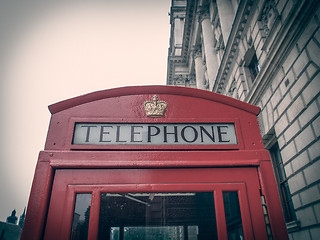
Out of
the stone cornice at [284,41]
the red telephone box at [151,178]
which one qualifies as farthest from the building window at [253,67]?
the red telephone box at [151,178]

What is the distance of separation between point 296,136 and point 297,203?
68.9 inches

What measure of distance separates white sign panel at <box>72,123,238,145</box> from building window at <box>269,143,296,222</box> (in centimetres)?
617

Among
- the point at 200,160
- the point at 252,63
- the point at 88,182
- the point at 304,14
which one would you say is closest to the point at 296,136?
the point at 304,14

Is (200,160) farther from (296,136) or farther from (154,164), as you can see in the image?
(296,136)

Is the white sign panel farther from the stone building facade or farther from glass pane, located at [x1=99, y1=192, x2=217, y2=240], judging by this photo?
the stone building facade

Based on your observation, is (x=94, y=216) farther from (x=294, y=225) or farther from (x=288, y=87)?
(x=288, y=87)

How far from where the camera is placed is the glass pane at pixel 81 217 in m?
1.74

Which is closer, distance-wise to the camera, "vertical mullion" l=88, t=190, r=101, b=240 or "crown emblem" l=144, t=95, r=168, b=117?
"vertical mullion" l=88, t=190, r=101, b=240

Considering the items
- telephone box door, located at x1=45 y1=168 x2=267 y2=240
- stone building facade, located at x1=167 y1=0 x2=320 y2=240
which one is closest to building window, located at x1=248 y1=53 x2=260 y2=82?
stone building facade, located at x1=167 y1=0 x2=320 y2=240

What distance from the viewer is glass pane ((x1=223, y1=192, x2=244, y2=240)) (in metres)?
1.80

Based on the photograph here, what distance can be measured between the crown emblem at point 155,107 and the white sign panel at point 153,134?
0.34 feet

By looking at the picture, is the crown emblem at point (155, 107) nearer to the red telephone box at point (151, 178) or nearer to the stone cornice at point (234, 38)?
the red telephone box at point (151, 178)

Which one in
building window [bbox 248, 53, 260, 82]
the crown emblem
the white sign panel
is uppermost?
building window [bbox 248, 53, 260, 82]

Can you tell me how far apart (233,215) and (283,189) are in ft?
21.2
